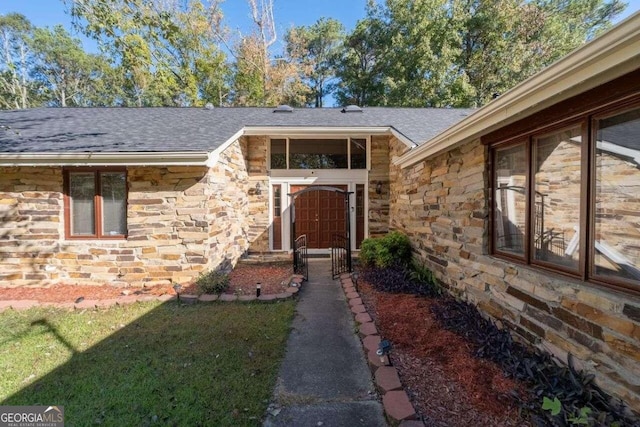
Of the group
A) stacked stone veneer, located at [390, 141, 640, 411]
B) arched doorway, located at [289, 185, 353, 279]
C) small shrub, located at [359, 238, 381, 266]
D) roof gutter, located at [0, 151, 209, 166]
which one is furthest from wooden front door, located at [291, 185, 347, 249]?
roof gutter, located at [0, 151, 209, 166]

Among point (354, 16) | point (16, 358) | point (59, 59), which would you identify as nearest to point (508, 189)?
point (16, 358)

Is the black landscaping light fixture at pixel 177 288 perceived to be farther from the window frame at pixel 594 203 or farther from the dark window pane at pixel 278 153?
the window frame at pixel 594 203

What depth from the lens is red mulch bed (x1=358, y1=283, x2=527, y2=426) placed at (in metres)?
2.07

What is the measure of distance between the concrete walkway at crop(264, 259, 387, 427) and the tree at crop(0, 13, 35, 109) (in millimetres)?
26541

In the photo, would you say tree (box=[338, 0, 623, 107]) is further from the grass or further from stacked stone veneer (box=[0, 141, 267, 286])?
the grass

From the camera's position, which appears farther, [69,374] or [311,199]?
[311,199]

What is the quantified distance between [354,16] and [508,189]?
18.6m

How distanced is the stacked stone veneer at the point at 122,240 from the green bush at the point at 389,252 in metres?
3.20

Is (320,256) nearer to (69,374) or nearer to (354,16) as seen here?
(69,374)

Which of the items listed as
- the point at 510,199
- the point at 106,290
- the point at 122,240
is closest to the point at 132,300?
the point at 106,290

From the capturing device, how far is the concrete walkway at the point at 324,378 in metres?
2.24

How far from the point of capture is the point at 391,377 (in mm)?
2469

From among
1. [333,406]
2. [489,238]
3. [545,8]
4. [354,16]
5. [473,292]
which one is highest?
[354,16]

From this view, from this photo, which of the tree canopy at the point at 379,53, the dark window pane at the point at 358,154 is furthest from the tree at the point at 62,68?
the dark window pane at the point at 358,154
